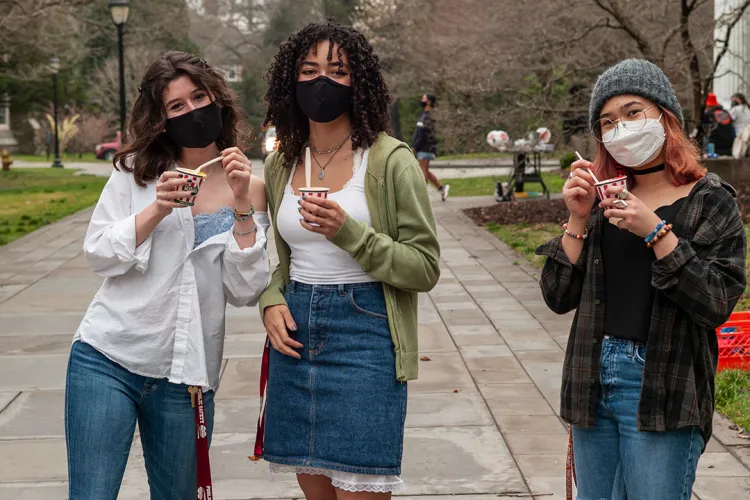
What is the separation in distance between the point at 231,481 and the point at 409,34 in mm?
35094

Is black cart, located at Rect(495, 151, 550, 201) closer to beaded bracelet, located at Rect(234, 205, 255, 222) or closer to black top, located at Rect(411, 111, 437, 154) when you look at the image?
black top, located at Rect(411, 111, 437, 154)

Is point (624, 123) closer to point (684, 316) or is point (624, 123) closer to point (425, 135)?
point (684, 316)

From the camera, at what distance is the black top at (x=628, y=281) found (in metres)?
Result: 3.03

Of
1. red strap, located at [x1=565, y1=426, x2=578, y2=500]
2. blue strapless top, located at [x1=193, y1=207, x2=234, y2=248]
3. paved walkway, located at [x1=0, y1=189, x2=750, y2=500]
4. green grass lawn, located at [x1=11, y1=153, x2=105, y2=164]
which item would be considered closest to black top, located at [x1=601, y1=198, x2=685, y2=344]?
red strap, located at [x1=565, y1=426, x2=578, y2=500]

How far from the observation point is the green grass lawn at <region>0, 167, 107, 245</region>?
16891 mm

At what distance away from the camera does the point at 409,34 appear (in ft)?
128

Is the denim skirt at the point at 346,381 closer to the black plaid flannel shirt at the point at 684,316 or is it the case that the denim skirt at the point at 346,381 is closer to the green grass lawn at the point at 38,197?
the black plaid flannel shirt at the point at 684,316

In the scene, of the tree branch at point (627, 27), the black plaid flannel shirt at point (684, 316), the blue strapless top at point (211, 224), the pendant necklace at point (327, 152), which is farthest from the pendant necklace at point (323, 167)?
the tree branch at point (627, 27)

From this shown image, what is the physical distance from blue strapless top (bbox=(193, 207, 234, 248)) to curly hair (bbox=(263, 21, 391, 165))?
0.27 m

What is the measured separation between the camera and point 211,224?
3.45m

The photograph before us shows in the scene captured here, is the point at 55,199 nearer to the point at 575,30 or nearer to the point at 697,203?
the point at 575,30

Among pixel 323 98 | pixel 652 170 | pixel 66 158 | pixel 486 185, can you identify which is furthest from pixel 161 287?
pixel 66 158

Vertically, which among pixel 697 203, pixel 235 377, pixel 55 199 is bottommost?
pixel 55 199

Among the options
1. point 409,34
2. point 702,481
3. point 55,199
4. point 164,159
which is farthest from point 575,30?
point 409,34
